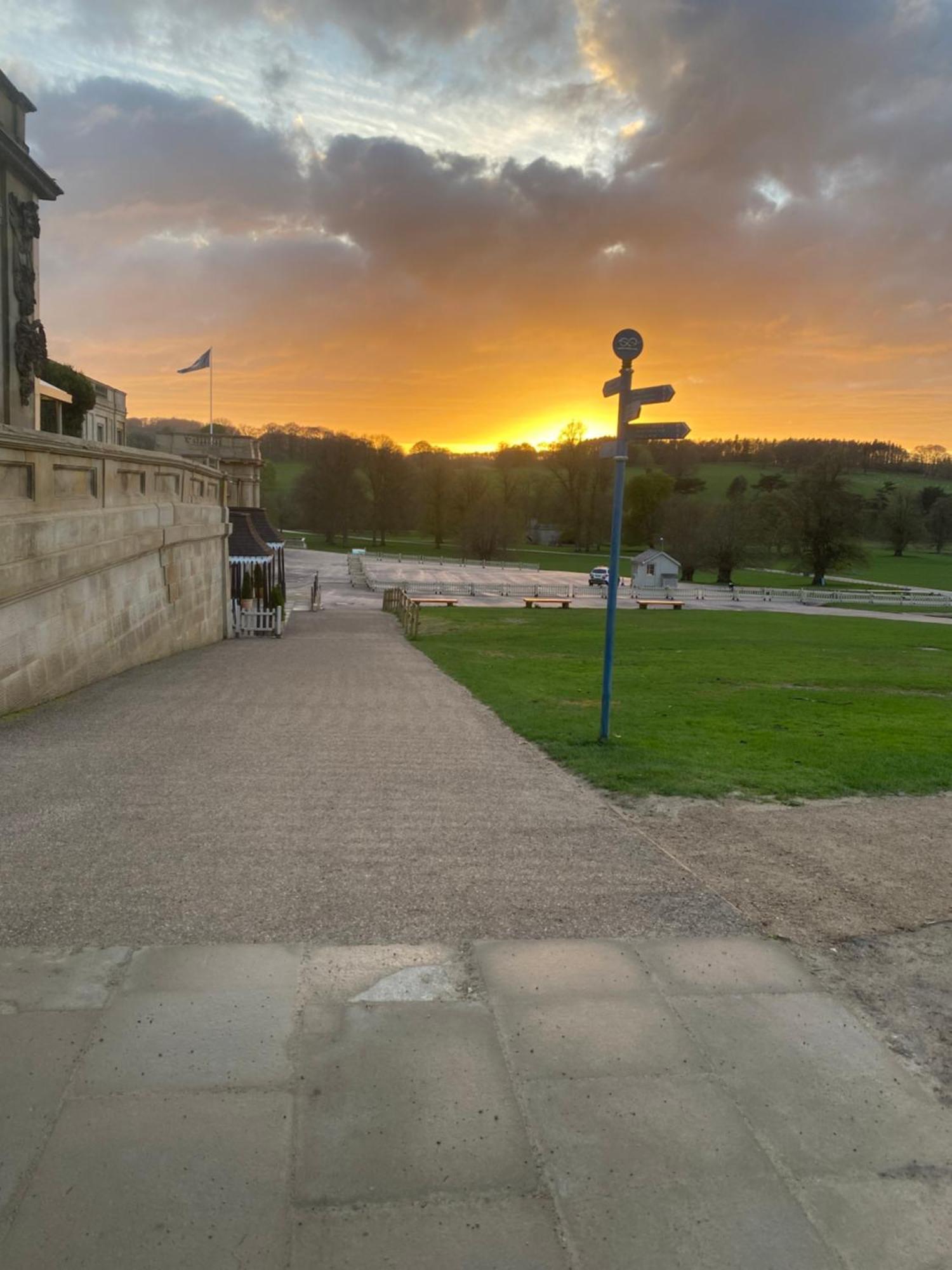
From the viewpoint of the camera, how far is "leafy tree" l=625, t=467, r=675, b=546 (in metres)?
106

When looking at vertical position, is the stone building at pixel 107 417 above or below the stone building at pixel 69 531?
above

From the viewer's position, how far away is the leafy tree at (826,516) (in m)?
68.2

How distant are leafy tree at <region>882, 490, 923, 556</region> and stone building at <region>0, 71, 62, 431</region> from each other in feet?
369

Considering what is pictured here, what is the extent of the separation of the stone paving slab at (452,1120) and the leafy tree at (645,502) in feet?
339

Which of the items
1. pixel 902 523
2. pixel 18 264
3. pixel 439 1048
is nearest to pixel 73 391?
pixel 18 264

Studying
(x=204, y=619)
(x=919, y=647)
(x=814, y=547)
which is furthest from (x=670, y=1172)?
(x=814, y=547)

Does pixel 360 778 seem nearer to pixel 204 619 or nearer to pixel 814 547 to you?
pixel 204 619

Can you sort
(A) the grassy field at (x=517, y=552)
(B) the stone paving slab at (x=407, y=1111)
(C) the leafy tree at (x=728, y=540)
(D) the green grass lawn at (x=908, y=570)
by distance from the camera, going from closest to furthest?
(B) the stone paving slab at (x=407, y=1111)
(C) the leafy tree at (x=728, y=540)
(D) the green grass lawn at (x=908, y=570)
(A) the grassy field at (x=517, y=552)

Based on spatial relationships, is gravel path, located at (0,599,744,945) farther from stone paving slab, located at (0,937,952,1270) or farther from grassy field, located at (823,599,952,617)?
grassy field, located at (823,599,952,617)

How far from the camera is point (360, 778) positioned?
7.49m

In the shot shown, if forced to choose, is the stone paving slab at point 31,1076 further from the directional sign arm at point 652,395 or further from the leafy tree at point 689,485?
the leafy tree at point 689,485

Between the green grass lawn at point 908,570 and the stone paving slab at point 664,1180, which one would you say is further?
the green grass lawn at point 908,570

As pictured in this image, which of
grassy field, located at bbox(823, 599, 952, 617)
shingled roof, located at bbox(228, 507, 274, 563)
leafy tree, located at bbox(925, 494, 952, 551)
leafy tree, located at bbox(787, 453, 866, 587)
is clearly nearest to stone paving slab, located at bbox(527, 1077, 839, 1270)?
shingled roof, located at bbox(228, 507, 274, 563)

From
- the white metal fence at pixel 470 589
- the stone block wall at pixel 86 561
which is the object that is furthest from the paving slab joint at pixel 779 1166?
the white metal fence at pixel 470 589
